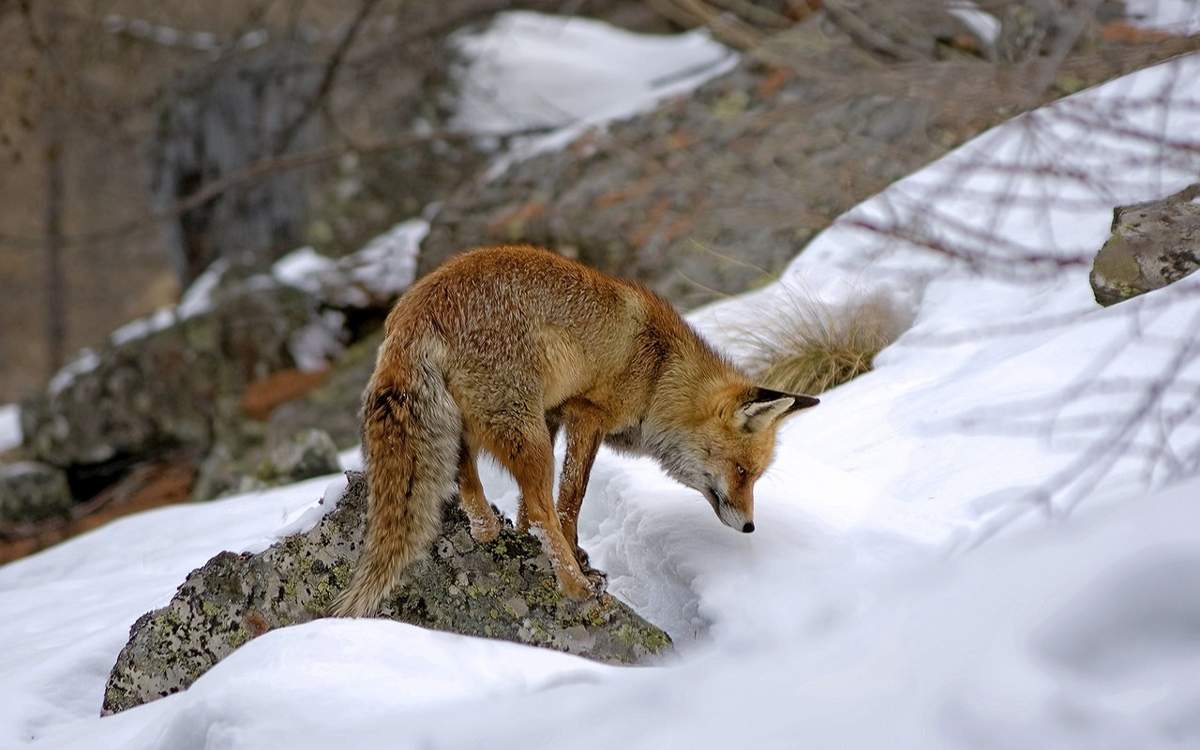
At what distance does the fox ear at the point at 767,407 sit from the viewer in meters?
4.73

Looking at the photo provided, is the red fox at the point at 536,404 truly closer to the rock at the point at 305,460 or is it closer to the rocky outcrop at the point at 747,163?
the rocky outcrop at the point at 747,163

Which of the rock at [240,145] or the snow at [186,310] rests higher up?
the rock at [240,145]

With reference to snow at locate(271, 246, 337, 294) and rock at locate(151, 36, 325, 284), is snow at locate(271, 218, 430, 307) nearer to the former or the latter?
snow at locate(271, 246, 337, 294)

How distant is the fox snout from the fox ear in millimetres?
315

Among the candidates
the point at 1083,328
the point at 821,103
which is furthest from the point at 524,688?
the point at 1083,328

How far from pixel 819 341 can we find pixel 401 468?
3.56 meters

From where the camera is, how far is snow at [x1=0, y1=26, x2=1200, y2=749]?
262cm

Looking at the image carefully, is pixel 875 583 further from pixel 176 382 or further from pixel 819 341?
pixel 176 382

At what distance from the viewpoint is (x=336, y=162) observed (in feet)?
44.8

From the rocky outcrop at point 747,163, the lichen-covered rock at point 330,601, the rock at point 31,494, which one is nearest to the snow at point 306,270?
the rocky outcrop at point 747,163

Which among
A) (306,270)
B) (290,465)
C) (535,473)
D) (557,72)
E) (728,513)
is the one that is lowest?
(306,270)

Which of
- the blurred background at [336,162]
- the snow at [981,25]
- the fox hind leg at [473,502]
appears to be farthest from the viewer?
the snow at [981,25]

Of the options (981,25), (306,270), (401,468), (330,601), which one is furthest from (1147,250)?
(306,270)

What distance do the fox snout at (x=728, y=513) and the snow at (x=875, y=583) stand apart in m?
0.07
